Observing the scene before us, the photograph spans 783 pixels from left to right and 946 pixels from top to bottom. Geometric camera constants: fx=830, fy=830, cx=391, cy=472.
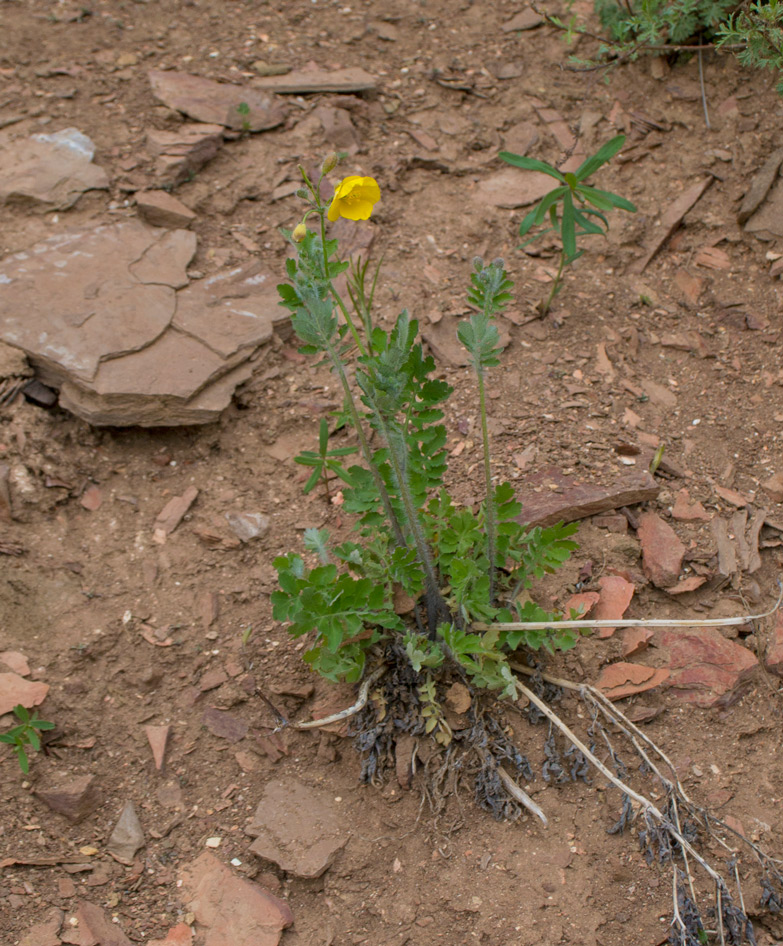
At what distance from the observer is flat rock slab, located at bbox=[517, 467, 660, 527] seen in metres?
2.75

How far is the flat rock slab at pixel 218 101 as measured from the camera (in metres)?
3.98

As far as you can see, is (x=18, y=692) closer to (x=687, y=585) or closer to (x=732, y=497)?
(x=687, y=585)

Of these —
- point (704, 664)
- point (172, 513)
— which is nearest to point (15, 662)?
point (172, 513)

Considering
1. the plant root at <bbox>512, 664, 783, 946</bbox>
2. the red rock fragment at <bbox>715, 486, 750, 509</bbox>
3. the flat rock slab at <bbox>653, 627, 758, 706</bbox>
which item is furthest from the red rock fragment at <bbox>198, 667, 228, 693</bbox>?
the red rock fragment at <bbox>715, 486, 750, 509</bbox>

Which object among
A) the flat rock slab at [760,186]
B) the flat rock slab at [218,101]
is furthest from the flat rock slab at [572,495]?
the flat rock slab at [218,101]

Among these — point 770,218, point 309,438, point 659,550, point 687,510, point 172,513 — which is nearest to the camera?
point 659,550

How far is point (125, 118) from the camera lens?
13.1 feet

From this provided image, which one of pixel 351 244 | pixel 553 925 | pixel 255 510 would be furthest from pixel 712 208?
pixel 553 925

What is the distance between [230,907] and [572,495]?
5.27 ft

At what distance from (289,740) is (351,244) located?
2.11 meters

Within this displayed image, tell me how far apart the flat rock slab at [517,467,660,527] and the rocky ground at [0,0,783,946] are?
0.02 meters

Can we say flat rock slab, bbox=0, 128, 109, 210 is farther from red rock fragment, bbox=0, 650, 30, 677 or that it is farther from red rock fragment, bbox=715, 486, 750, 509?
red rock fragment, bbox=715, 486, 750, 509

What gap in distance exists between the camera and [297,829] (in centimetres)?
234

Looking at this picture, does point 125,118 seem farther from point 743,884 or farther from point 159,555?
point 743,884
